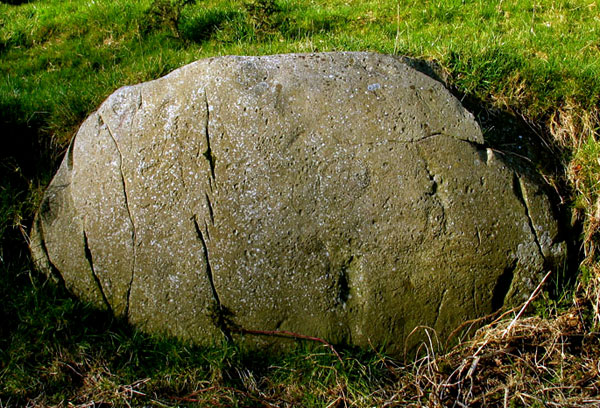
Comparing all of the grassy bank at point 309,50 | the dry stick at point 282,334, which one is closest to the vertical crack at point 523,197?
the grassy bank at point 309,50

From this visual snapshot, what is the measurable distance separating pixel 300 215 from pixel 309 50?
73.4 inches

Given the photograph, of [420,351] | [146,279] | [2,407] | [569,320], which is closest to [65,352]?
[2,407]

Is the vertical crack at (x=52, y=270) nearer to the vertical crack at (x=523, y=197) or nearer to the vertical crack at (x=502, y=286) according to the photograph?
the vertical crack at (x=502, y=286)

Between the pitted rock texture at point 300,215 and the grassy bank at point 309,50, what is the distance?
6.8 inches

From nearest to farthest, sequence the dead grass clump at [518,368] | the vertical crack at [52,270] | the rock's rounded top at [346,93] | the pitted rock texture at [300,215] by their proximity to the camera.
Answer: the dead grass clump at [518,368], the pitted rock texture at [300,215], the rock's rounded top at [346,93], the vertical crack at [52,270]

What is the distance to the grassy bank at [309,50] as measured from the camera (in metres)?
2.96

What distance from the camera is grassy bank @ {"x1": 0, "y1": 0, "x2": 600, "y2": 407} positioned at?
9.71ft

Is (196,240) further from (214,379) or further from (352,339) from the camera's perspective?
(352,339)

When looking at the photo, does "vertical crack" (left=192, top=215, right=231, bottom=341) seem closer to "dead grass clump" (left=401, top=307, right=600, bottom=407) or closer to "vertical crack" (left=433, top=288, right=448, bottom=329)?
"dead grass clump" (left=401, top=307, right=600, bottom=407)

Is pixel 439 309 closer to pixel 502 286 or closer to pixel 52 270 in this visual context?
pixel 502 286

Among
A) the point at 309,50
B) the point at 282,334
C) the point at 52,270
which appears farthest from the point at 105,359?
the point at 309,50

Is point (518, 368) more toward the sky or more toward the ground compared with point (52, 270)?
more toward the ground

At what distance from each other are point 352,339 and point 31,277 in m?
1.90

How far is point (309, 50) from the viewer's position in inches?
173
